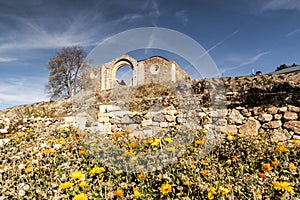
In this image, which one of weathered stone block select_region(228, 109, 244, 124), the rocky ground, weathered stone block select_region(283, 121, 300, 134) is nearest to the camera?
weathered stone block select_region(283, 121, 300, 134)

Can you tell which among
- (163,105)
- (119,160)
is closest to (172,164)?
(119,160)

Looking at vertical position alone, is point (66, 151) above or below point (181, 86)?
below

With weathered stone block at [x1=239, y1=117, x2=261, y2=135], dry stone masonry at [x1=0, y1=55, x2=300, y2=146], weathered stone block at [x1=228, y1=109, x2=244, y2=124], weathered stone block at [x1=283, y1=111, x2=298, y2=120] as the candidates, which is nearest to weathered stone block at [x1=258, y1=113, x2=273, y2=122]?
dry stone masonry at [x1=0, y1=55, x2=300, y2=146]

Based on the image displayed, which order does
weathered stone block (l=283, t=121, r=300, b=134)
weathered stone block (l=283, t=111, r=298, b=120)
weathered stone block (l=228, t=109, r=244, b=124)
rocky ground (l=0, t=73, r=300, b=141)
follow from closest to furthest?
weathered stone block (l=283, t=121, r=300, b=134), weathered stone block (l=283, t=111, r=298, b=120), rocky ground (l=0, t=73, r=300, b=141), weathered stone block (l=228, t=109, r=244, b=124)

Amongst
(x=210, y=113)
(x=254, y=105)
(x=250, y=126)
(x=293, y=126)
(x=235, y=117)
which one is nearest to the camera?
(x=293, y=126)

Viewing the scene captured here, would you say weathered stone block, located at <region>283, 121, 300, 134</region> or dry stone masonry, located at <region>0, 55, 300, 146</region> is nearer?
weathered stone block, located at <region>283, 121, 300, 134</region>

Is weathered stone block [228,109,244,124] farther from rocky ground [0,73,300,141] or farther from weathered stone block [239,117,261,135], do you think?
weathered stone block [239,117,261,135]

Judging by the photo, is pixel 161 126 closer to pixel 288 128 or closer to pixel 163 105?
pixel 163 105

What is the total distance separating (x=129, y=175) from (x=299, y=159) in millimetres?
2338

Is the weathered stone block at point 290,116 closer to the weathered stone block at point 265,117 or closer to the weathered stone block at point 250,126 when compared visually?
the weathered stone block at point 265,117

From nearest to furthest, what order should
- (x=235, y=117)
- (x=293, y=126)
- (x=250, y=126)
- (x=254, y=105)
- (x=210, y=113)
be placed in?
(x=293, y=126) → (x=250, y=126) → (x=235, y=117) → (x=210, y=113) → (x=254, y=105)

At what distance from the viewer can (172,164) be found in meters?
2.33

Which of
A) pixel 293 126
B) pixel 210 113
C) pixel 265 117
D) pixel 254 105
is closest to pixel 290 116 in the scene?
pixel 293 126

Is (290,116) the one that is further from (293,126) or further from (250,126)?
(250,126)
